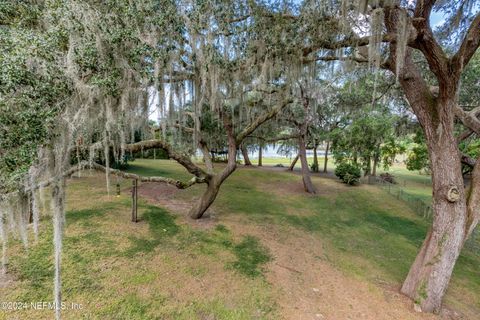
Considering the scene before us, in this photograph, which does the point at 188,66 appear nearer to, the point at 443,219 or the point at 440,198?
the point at 440,198

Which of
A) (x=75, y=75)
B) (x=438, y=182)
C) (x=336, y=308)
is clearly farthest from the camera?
(x=438, y=182)

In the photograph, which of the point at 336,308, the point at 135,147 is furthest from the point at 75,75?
the point at 336,308

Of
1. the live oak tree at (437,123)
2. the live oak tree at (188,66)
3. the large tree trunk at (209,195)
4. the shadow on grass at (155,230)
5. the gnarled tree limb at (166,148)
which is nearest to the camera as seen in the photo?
the live oak tree at (188,66)

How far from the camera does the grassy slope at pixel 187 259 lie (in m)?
3.04

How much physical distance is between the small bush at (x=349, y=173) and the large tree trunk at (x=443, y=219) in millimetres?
7582

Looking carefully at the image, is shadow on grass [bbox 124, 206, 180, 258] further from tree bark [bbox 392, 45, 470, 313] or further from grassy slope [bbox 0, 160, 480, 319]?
tree bark [bbox 392, 45, 470, 313]

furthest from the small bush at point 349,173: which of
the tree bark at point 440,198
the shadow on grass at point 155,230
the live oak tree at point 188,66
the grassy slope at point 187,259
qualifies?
the shadow on grass at point 155,230

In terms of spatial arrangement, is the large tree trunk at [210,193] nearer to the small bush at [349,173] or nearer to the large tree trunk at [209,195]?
the large tree trunk at [209,195]

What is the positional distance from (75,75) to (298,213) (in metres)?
6.41

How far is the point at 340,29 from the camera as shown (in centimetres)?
343

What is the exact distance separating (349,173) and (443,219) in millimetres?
7795

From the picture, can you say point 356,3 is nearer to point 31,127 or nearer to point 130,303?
point 31,127

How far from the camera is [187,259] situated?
4.11 metres

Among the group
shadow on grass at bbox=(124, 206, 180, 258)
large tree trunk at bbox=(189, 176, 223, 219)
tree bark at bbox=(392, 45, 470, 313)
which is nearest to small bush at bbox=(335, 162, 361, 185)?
large tree trunk at bbox=(189, 176, 223, 219)
